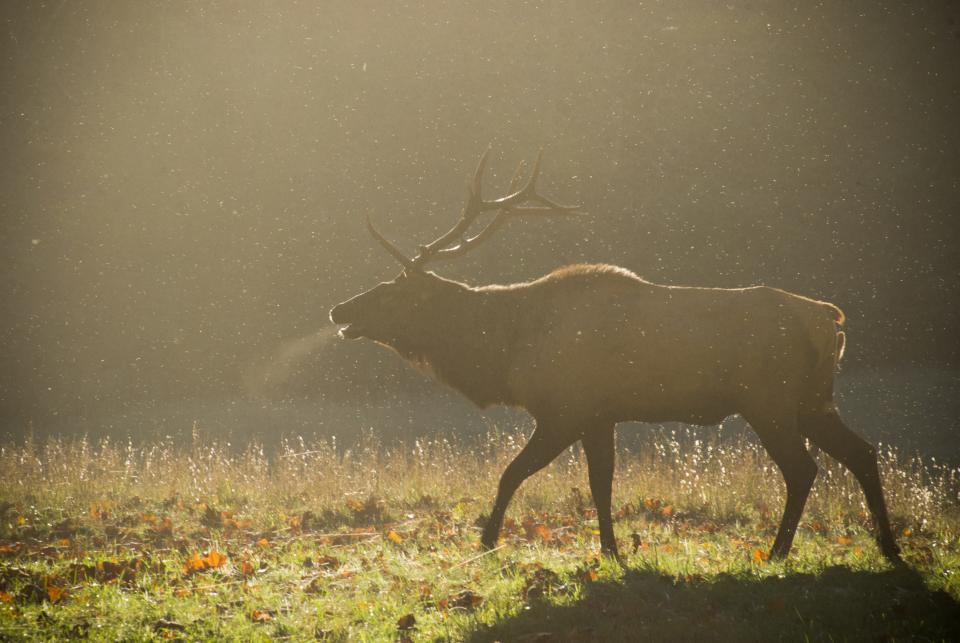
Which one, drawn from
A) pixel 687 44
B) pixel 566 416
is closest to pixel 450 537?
pixel 566 416

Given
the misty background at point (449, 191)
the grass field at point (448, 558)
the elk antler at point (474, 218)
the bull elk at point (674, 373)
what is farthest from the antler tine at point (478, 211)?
the misty background at point (449, 191)

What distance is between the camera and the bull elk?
250 inches

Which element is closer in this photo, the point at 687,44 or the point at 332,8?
the point at 687,44

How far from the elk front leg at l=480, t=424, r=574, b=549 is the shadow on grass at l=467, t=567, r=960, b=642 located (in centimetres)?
141

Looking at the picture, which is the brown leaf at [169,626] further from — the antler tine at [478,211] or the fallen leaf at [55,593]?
the antler tine at [478,211]

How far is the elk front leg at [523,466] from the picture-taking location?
6.52 meters

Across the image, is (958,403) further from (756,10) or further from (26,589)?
(26,589)

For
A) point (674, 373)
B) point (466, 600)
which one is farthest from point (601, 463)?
point (466, 600)

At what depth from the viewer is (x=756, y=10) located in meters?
31.5

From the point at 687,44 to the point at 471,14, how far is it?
760 cm

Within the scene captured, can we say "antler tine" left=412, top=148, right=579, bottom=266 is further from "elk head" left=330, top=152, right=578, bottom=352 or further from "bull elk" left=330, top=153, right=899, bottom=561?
"bull elk" left=330, top=153, right=899, bottom=561

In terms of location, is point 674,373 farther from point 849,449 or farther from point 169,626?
point 169,626

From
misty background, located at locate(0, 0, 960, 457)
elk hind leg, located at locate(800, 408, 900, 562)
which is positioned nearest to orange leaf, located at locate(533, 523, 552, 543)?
elk hind leg, located at locate(800, 408, 900, 562)

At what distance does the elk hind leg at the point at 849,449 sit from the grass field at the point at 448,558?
0.42 meters
